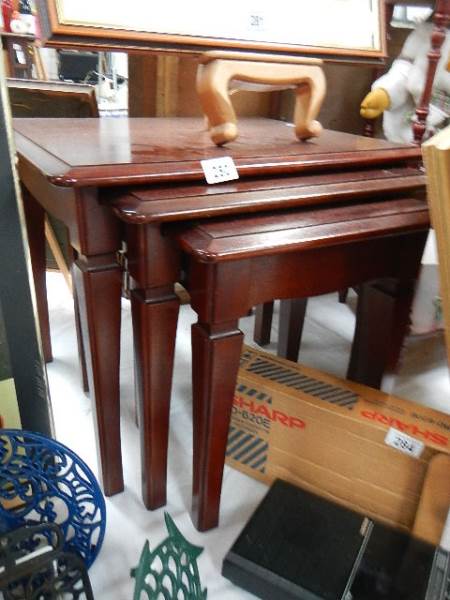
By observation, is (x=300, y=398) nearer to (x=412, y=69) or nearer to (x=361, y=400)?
(x=361, y=400)

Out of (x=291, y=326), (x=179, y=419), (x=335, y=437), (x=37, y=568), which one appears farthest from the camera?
(x=291, y=326)

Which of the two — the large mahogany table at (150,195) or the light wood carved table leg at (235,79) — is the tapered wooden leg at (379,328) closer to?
the large mahogany table at (150,195)

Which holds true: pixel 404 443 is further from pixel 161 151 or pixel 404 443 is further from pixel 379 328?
pixel 161 151

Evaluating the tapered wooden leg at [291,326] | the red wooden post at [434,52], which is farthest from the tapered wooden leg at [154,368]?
the red wooden post at [434,52]

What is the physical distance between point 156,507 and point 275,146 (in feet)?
2.08

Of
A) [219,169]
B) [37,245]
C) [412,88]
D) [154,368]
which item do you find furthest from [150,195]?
[412,88]

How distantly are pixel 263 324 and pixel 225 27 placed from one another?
816 mm

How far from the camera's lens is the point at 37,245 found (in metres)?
1.12

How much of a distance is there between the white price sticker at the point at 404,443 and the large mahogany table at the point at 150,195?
340mm

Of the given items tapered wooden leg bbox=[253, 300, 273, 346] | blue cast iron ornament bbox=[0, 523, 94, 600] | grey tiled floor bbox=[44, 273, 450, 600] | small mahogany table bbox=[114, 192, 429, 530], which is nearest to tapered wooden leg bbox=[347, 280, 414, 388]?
small mahogany table bbox=[114, 192, 429, 530]

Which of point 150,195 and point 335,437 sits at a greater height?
point 150,195

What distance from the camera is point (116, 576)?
0.74m

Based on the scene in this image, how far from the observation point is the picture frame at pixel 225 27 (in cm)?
60

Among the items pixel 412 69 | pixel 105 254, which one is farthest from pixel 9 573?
pixel 412 69
